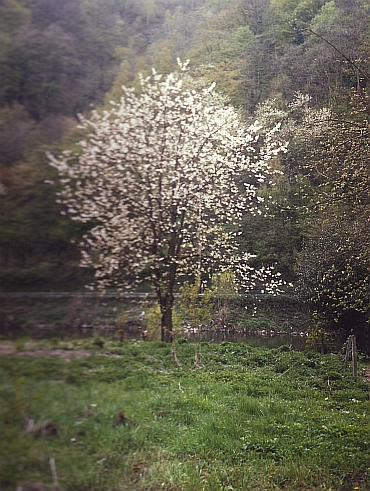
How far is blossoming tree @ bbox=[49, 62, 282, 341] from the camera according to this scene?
2.08m

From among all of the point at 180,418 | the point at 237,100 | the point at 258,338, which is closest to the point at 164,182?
the point at 237,100

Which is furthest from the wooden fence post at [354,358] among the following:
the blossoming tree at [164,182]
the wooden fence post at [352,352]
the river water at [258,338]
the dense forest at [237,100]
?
the blossoming tree at [164,182]

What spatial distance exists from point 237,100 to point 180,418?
1590 millimetres

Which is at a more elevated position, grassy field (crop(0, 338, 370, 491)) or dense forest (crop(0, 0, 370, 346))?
dense forest (crop(0, 0, 370, 346))

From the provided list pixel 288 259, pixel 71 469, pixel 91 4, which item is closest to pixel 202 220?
pixel 288 259

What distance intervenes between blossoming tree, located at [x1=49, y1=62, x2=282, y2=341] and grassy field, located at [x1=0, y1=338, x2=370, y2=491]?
31 cm

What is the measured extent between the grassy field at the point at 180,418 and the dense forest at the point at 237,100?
35 cm

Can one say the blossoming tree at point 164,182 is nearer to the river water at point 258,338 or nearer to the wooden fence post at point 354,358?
the river water at point 258,338

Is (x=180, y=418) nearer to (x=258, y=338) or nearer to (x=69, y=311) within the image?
(x=258, y=338)

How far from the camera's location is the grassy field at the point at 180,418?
1857mm

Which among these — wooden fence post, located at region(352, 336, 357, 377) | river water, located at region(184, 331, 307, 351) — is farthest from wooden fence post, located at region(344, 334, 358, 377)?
river water, located at region(184, 331, 307, 351)

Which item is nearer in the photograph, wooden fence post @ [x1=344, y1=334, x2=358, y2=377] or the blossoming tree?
the blossoming tree

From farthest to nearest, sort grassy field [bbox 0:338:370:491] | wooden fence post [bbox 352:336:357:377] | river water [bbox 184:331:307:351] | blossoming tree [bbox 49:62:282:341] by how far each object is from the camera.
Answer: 1. wooden fence post [bbox 352:336:357:377]
2. river water [bbox 184:331:307:351]
3. blossoming tree [bbox 49:62:282:341]
4. grassy field [bbox 0:338:370:491]

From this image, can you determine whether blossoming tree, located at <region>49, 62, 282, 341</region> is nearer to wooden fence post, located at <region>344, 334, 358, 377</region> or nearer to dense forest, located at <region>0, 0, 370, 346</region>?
dense forest, located at <region>0, 0, 370, 346</region>
